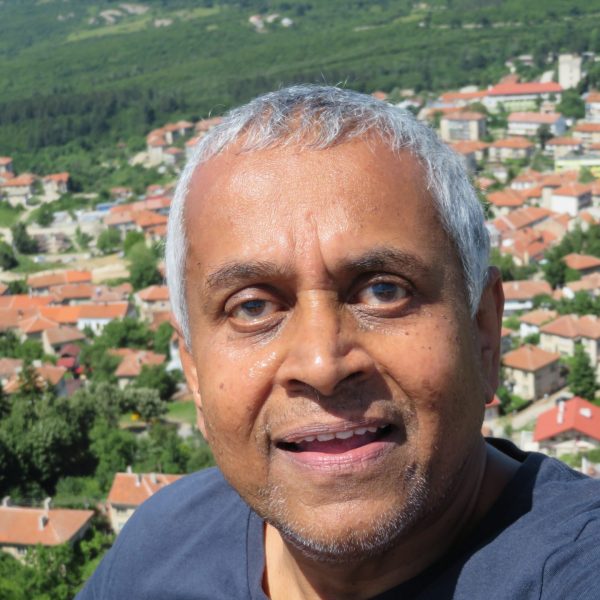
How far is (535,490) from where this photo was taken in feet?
1.93

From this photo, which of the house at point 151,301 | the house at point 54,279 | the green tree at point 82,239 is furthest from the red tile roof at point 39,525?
the green tree at point 82,239

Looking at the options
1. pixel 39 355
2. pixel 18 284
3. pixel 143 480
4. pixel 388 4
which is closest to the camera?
pixel 143 480

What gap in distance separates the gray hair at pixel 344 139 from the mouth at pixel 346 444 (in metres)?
0.11

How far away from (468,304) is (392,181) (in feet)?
0.30

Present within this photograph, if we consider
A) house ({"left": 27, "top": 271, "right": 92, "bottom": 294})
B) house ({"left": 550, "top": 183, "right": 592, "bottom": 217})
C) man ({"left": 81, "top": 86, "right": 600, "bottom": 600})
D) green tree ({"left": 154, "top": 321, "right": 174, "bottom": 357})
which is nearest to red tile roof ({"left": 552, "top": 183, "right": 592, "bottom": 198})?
house ({"left": 550, "top": 183, "right": 592, "bottom": 217})

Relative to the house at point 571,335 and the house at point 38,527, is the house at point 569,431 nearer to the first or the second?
the house at point 571,335

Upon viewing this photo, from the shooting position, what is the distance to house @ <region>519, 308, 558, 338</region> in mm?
9522

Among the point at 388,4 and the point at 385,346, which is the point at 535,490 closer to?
the point at 385,346

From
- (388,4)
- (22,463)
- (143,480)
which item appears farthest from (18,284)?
(388,4)

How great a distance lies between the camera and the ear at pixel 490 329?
0.62 m

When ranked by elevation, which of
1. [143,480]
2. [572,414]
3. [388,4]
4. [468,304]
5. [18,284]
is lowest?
[388,4]

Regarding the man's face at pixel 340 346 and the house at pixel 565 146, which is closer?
the man's face at pixel 340 346

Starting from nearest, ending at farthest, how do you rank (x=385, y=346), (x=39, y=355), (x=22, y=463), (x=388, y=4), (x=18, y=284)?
(x=385, y=346) → (x=22, y=463) → (x=39, y=355) → (x=18, y=284) → (x=388, y=4)

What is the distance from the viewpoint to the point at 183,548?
732 mm
